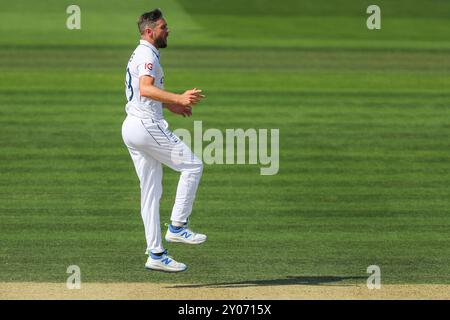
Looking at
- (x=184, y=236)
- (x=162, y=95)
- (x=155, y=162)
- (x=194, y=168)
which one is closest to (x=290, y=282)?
(x=184, y=236)

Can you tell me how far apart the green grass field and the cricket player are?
521 millimetres

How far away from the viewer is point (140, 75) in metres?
10.5

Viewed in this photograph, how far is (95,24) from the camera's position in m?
31.0

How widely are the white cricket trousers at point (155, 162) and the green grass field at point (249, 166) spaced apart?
720 millimetres

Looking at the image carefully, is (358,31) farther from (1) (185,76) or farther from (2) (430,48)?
(1) (185,76)

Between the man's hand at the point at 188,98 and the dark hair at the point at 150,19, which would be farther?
the dark hair at the point at 150,19

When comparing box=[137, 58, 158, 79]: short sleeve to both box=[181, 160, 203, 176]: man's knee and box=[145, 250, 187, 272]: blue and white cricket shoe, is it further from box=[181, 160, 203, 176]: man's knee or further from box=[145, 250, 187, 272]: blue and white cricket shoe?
box=[145, 250, 187, 272]: blue and white cricket shoe

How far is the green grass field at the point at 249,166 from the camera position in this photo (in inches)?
483

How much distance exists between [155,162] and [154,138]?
40 cm

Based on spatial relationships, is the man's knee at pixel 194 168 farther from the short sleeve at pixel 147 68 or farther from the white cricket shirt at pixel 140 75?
the short sleeve at pixel 147 68

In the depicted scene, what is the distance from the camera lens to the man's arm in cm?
1021

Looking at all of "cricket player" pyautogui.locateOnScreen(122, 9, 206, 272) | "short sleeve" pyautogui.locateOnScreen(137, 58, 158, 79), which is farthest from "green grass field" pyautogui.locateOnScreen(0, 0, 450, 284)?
"short sleeve" pyautogui.locateOnScreen(137, 58, 158, 79)

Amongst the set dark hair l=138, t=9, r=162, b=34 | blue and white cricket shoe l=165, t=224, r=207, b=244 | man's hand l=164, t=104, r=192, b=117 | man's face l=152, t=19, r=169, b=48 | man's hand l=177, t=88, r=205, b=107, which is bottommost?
blue and white cricket shoe l=165, t=224, r=207, b=244

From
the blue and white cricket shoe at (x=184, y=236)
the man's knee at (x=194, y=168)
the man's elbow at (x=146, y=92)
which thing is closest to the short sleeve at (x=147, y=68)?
the man's elbow at (x=146, y=92)
